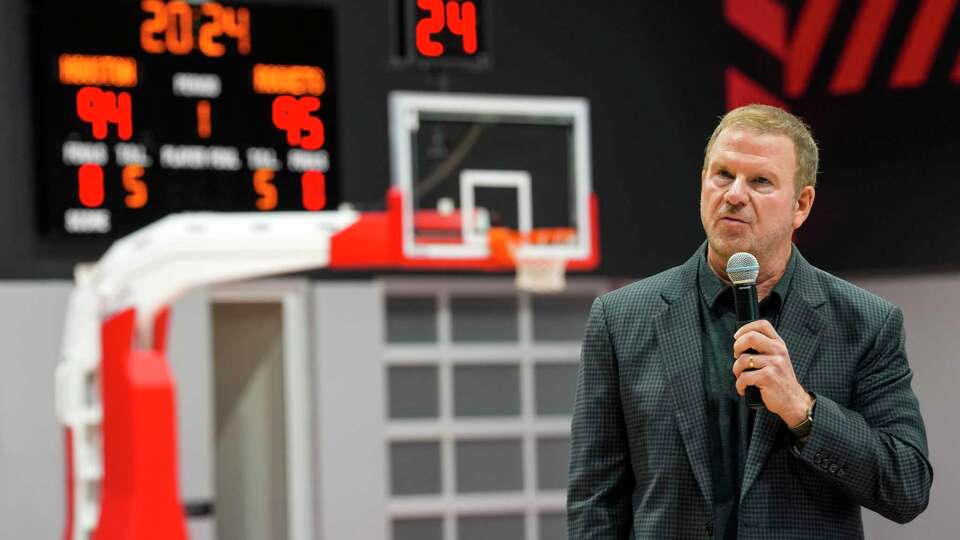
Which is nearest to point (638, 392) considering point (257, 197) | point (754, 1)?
point (257, 197)

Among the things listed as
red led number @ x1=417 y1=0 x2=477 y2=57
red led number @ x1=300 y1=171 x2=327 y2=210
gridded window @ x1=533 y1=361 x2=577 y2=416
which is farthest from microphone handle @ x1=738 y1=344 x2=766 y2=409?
gridded window @ x1=533 y1=361 x2=577 y2=416

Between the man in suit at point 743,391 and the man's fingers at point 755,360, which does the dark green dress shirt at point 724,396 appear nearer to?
the man in suit at point 743,391

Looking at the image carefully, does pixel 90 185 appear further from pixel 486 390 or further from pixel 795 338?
pixel 795 338

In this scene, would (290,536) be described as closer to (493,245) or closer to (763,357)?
(493,245)

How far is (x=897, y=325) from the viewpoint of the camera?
2.29 metres

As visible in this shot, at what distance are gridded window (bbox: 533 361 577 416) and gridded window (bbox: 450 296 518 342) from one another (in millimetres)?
356

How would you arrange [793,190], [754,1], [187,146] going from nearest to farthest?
[793,190] → [187,146] → [754,1]

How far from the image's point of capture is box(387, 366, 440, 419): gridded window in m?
10.2

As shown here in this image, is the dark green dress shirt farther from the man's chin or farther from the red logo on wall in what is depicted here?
the red logo on wall

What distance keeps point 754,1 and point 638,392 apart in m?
9.56

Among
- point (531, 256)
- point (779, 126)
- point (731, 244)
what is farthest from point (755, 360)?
point (531, 256)

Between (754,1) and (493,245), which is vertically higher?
(754,1)

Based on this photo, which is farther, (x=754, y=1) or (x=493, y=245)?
(x=754, y=1)

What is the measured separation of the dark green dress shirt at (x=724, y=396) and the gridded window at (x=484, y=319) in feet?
26.5
